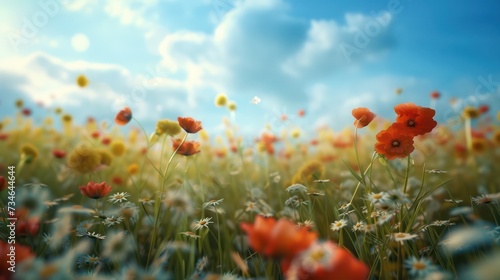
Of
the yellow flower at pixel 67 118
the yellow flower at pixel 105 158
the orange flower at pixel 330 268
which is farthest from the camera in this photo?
the yellow flower at pixel 67 118

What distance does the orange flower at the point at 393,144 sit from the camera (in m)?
1.02

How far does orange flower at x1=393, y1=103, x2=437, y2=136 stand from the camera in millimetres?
1019

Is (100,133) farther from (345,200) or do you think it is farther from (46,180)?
(345,200)

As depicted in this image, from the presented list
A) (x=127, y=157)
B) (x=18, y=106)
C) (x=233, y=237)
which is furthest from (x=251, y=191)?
(x=18, y=106)

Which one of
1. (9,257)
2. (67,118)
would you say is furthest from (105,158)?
(67,118)

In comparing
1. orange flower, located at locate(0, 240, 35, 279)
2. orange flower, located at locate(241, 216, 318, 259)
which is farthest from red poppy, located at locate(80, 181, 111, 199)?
orange flower, located at locate(241, 216, 318, 259)

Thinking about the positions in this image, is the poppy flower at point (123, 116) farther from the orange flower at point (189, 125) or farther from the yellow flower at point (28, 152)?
the yellow flower at point (28, 152)

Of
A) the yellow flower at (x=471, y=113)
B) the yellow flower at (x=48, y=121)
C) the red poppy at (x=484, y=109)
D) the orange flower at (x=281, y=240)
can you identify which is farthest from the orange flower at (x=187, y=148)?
the yellow flower at (x=48, y=121)

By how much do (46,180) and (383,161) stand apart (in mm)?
2065

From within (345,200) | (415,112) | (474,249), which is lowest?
(474,249)

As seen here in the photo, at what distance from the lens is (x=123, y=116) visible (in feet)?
4.43

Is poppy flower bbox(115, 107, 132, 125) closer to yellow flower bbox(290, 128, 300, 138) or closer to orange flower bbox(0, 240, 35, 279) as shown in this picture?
orange flower bbox(0, 240, 35, 279)

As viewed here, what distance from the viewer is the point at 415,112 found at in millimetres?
1023

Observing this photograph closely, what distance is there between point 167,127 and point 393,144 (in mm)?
747
